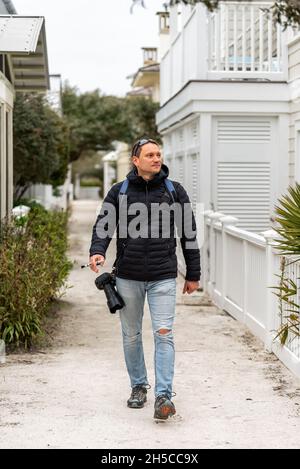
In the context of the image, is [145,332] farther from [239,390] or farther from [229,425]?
[229,425]

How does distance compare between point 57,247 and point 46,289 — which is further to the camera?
point 57,247

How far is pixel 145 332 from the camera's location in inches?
372

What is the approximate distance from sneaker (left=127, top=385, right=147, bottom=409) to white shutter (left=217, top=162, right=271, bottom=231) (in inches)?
284

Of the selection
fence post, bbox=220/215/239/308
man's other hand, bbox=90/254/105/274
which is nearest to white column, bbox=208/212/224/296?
fence post, bbox=220/215/239/308

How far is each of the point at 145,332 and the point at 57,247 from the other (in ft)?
8.14

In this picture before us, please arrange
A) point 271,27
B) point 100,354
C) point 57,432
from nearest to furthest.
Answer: point 57,432, point 100,354, point 271,27

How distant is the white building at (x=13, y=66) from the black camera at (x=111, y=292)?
3.35 metres

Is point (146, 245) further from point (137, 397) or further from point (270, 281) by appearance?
point (270, 281)

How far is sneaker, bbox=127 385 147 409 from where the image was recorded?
6.22 meters

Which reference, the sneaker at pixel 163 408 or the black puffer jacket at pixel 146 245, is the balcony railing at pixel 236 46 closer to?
the black puffer jacket at pixel 146 245

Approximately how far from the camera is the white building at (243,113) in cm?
1273

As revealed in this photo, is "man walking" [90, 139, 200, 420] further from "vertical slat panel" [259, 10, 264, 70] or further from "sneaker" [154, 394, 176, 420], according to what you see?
"vertical slat panel" [259, 10, 264, 70]

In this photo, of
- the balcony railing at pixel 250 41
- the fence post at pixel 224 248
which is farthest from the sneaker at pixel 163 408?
the balcony railing at pixel 250 41

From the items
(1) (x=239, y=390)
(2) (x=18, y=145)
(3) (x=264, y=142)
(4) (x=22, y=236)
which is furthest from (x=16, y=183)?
(1) (x=239, y=390)
